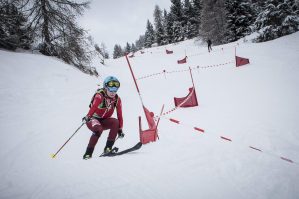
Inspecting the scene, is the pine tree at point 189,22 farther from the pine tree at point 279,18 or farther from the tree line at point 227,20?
the pine tree at point 279,18

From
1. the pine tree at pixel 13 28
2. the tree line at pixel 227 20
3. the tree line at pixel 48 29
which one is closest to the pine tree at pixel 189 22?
the tree line at pixel 227 20

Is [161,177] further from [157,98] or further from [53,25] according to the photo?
[53,25]

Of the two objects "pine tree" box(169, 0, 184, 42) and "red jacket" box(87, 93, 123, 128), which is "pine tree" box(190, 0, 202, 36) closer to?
"pine tree" box(169, 0, 184, 42)

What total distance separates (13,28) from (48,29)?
86.2 inches

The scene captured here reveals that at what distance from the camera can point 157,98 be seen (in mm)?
10898

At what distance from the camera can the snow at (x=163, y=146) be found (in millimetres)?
3400

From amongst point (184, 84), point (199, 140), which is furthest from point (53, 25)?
point (199, 140)

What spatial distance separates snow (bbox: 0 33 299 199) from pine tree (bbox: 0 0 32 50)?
9.02ft

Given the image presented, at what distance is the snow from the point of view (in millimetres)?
3400

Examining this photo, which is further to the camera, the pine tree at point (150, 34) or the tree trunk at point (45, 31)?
the pine tree at point (150, 34)

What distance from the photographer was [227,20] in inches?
1320

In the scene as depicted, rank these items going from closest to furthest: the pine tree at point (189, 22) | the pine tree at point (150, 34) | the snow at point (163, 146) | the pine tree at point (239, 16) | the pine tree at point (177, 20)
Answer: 1. the snow at point (163, 146)
2. the pine tree at point (239, 16)
3. the pine tree at point (189, 22)
4. the pine tree at point (177, 20)
5. the pine tree at point (150, 34)

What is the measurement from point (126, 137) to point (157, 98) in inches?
192

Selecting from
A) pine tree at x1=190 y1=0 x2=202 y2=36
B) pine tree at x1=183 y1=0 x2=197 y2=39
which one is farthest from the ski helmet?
pine tree at x1=183 y1=0 x2=197 y2=39
